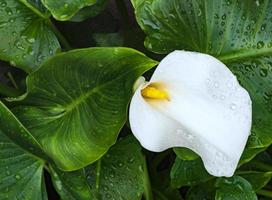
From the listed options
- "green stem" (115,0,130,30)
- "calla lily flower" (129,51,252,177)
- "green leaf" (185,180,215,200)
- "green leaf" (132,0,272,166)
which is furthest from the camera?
"green stem" (115,0,130,30)

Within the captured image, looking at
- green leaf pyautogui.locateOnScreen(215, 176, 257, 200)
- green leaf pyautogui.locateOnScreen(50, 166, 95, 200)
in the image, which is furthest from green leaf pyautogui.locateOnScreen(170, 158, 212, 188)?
green leaf pyautogui.locateOnScreen(50, 166, 95, 200)

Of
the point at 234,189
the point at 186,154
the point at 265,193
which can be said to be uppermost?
the point at 186,154

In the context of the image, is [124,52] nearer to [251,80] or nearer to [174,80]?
[174,80]

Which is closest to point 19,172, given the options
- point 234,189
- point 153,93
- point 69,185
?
point 69,185

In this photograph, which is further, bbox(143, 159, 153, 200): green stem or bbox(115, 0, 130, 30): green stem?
→ bbox(115, 0, 130, 30): green stem

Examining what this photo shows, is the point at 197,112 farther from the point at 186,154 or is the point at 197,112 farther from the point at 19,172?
the point at 19,172

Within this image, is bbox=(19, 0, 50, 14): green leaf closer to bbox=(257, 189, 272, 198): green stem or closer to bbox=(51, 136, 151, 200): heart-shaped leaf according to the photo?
bbox=(51, 136, 151, 200): heart-shaped leaf
